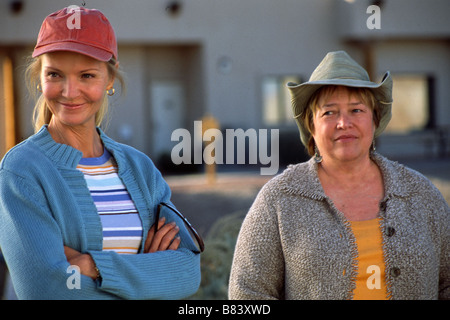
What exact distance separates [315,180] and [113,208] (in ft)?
3.13

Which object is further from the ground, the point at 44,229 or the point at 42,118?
the point at 42,118

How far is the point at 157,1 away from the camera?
13.5 m

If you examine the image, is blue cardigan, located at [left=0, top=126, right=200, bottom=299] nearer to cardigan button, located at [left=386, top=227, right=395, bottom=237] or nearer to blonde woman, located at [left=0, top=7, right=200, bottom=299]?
blonde woman, located at [left=0, top=7, right=200, bottom=299]

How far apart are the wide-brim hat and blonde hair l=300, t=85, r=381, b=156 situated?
15 millimetres

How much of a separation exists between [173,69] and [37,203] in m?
13.3

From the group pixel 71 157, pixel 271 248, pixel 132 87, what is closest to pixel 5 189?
pixel 71 157

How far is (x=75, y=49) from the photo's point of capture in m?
2.10

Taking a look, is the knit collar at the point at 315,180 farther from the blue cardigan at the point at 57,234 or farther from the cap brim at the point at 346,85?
the blue cardigan at the point at 57,234

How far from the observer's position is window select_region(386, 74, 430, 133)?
16375 mm

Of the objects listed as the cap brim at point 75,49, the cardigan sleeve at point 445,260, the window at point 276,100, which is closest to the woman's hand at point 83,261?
the cap brim at point 75,49

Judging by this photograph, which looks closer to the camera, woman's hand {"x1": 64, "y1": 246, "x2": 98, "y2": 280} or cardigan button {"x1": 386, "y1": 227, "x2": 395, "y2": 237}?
woman's hand {"x1": 64, "y1": 246, "x2": 98, "y2": 280}

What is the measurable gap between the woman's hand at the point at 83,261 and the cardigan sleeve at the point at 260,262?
79 centimetres

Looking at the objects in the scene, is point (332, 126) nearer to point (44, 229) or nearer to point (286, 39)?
point (44, 229)

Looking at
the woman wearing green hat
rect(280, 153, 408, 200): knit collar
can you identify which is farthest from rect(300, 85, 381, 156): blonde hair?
rect(280, 153, 408, 200): knit collar
